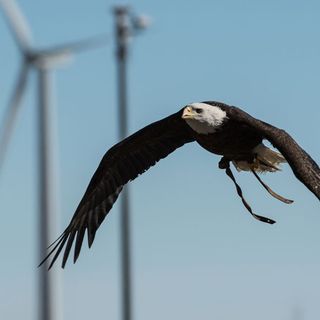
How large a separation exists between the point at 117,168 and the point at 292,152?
3.28m

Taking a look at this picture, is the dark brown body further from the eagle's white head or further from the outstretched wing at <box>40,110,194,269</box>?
the outstretched wing at <box>40,110,194,269</box>

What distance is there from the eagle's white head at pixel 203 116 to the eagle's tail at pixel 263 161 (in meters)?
0.65

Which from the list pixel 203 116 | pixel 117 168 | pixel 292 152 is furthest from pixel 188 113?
pixel 117 168

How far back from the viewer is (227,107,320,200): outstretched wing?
60.6 feet

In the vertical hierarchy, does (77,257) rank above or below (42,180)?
below

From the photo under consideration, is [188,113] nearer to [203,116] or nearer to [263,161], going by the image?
[203,116]

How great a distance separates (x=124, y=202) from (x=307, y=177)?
10.8 m

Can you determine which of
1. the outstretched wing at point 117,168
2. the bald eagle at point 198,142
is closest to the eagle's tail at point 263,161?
the bald eagle at point 198,142

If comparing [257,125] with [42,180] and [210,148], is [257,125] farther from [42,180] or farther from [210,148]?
[42,180]

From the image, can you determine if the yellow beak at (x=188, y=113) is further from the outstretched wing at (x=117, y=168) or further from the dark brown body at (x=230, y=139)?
the outstretched wing at (x=117, y=168)

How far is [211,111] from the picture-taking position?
64.9 ft

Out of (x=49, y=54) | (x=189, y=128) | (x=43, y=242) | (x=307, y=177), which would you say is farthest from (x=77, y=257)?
(x=49, y=54)

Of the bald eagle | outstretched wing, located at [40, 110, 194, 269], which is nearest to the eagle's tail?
the bald eagle

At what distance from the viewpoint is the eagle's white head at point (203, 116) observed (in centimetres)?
1967
